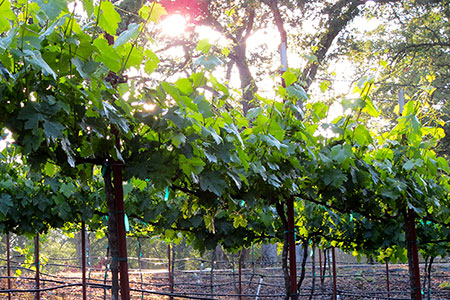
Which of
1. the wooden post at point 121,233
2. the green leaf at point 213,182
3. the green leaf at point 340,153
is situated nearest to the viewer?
the wooden post at point 121,233

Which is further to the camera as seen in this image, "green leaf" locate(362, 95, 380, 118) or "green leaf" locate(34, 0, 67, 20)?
"green leaf" locate(362, 95, 380, 118)

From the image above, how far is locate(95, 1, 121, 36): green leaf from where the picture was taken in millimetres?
1876

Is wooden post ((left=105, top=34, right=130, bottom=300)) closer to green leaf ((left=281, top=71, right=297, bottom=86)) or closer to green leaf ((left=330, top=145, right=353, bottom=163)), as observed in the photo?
green leaf ((left=281, top=71, right=297, bottom=86))

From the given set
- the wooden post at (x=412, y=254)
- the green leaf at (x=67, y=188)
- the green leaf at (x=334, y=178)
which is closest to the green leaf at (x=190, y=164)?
the green leaf at (x=334, y=178)

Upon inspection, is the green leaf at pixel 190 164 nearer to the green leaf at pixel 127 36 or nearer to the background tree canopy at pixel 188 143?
the background tree canopy at pixel 188 143

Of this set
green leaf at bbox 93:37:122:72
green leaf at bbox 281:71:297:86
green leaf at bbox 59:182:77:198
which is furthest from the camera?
green leaf at bbox 59:182:77:198

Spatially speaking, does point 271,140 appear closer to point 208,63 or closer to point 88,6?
point 208,63

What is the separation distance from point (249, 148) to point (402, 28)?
1634 cm

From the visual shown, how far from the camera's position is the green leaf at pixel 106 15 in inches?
73.9

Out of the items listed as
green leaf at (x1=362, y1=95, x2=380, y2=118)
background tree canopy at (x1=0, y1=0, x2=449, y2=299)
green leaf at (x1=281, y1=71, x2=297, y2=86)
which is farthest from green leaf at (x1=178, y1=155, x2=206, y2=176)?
green leaf at (x1=362, y1=95, x2=380, y2=118)

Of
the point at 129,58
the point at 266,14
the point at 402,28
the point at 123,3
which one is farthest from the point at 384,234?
the point at 402,28

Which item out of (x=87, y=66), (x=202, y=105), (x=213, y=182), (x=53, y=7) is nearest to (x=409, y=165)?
(x=213, y=182)

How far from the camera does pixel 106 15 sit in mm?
1903

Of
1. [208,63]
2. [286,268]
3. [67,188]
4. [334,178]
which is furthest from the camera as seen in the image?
[67,188]
